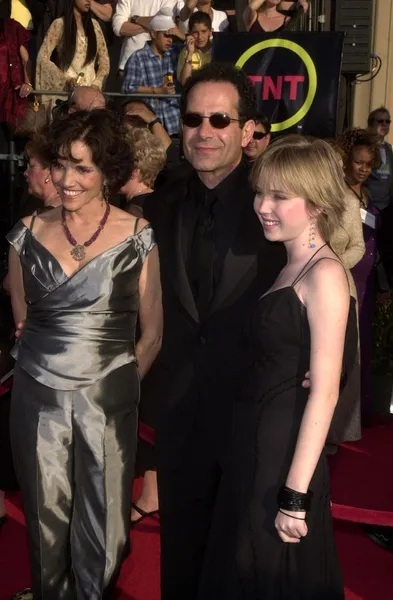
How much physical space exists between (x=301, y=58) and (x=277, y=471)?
15.8 feet

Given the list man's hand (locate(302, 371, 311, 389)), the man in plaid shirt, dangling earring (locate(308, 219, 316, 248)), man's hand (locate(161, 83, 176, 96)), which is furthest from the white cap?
man's hand (locate(302, 371, 311, 389))

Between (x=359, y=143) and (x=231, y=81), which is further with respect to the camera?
(x=359, y=143)

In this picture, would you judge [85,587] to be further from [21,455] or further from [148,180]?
[148,180]

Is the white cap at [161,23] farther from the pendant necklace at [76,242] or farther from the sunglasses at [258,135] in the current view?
the pendant necklace at [76,242]

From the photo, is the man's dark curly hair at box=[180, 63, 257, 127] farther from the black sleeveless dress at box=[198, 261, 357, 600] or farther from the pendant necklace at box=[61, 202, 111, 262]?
the black sleeveless dress at box=[198, 261, 357, 600]

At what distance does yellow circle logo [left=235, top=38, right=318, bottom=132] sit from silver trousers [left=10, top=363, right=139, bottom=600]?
395 cm

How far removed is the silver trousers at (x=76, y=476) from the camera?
318 centimetres

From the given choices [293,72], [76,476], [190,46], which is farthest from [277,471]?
[190,46]

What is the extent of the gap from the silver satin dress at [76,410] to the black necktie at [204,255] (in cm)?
29

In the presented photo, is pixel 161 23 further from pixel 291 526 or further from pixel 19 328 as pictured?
pixel 291 526

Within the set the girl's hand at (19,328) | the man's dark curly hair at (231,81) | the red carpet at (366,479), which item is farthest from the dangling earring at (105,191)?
the red carpet at (366,479)

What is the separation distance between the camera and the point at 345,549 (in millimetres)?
4418

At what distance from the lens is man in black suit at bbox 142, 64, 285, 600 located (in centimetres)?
297

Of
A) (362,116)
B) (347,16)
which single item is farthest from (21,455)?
(362,116)
